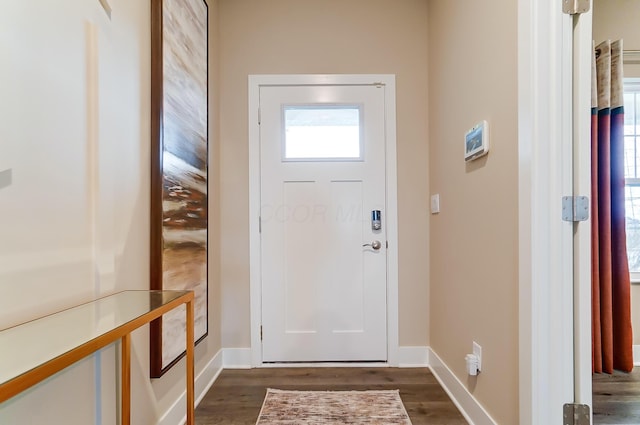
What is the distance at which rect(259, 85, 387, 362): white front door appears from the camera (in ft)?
7.82

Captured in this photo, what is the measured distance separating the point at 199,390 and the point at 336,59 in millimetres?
2456

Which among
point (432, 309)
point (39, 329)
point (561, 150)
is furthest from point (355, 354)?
point (39, 329)

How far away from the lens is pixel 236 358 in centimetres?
238

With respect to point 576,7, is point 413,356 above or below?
below

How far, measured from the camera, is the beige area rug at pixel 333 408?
1.69 metres

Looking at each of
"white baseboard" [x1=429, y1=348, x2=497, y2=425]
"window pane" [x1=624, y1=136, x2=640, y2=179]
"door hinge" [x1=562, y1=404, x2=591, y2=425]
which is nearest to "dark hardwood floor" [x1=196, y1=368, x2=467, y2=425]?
"white baseboard" [x1=429, y1=348, x2=497, y2=425]

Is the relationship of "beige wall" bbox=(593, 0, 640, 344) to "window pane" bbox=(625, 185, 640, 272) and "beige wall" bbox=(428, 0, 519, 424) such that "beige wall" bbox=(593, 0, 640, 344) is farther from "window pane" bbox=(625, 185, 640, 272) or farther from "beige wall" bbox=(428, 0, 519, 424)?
"beige wall" bbox=(428, 0, 519, 424)

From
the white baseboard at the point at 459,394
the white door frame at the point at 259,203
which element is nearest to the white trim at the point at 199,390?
the white door frame at the point at 259,203

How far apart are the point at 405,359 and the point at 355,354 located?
0.37 m

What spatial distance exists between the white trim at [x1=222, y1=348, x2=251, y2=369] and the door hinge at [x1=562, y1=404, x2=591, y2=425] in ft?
6.21

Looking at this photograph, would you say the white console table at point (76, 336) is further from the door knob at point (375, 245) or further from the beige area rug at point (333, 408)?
the door knob at point (375, 245)

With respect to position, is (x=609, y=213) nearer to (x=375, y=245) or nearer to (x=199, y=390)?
(x=375, y=245)

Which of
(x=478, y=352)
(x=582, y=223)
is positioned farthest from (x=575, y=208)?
(x=478, y=352)

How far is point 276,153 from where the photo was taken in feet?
7.92
